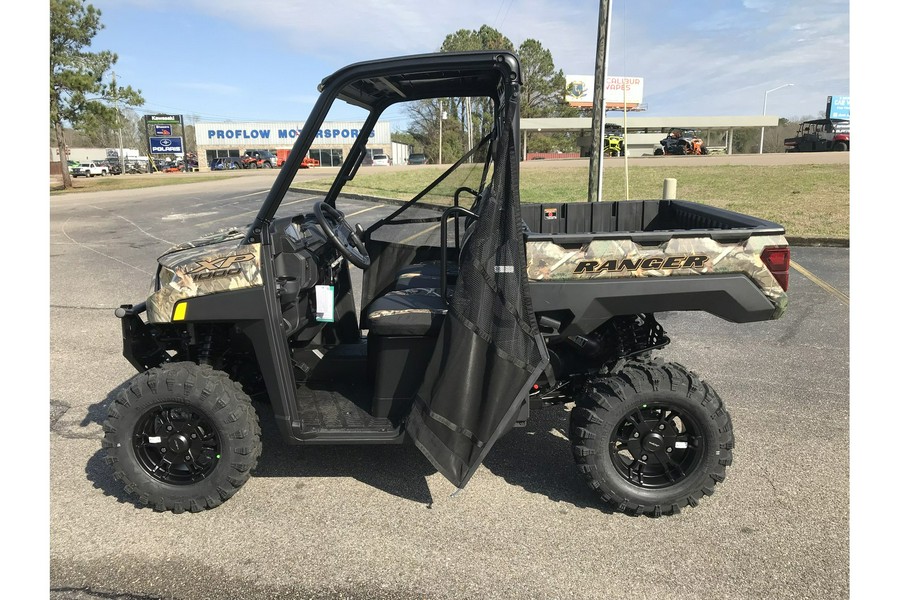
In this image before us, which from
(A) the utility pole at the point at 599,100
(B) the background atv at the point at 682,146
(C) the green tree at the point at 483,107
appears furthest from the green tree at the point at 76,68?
(B) the background atv at the point at 682,146

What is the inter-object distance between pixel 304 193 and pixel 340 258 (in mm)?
1033

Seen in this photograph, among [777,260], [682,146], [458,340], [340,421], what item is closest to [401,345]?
[458,340]

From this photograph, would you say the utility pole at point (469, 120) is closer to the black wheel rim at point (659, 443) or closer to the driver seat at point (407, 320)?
the driver seat at point (407, 320)

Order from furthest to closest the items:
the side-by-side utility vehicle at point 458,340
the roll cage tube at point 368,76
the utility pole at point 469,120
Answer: the utility pole at point 469,120
the roll cage tube at point 368,76
the side-by-side utility vehicle at point 458,340

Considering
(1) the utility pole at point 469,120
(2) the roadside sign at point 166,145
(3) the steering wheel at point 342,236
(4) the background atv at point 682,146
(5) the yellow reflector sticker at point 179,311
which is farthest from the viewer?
(2) the roadside sign at point 166,145

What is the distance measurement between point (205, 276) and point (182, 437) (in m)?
0.80

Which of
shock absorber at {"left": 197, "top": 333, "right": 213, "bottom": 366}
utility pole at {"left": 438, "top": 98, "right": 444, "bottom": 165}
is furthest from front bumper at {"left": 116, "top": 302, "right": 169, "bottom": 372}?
utility pole at {"left": 438, "top": 98, "right": 444, "bottom": 165}

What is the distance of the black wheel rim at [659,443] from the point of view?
3107 mm

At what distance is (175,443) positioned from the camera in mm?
3121

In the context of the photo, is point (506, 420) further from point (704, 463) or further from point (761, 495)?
point (761, 495)

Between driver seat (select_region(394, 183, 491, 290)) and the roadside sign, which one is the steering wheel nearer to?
driver seat (select_region(394, 183, 491, 290))

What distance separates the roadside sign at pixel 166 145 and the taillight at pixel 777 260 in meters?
68.9

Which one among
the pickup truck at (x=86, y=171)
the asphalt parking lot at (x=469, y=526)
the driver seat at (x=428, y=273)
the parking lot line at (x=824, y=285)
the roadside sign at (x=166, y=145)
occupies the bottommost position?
the asphalt parking lot at (x=469, y=526)

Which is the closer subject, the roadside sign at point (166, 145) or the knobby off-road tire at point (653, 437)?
the knobby off-road tire at point (653, 437)
